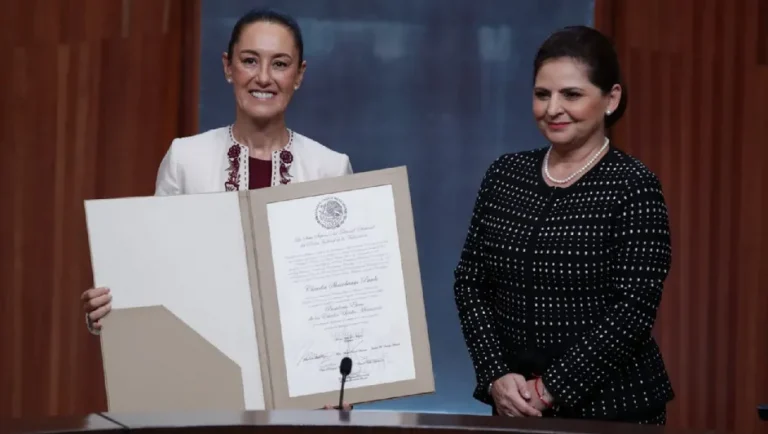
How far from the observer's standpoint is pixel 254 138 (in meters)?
2.69

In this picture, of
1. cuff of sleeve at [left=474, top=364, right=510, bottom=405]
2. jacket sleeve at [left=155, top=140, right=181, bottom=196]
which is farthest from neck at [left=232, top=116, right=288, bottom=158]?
cuff of sleeve at [left=474, top=364, right=510, bottom=405]

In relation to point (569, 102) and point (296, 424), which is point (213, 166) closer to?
point (569, 102)

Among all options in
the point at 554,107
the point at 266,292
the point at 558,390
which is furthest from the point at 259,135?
the point at 558,390

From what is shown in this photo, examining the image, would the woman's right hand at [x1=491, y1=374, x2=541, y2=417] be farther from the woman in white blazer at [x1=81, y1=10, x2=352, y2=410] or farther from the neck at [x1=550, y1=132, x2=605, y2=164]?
the woman in white blazer at [x1=81, y1=10, x2=352, y2=410]

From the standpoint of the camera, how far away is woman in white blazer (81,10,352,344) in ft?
8.68

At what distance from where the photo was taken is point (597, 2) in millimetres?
4137

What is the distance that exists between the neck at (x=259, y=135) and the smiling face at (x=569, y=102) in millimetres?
605

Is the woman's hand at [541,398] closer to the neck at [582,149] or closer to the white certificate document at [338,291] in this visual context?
the white certificate document at [338,291]

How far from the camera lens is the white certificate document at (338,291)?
2414 millimetres

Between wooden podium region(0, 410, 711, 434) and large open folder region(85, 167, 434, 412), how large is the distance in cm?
48
